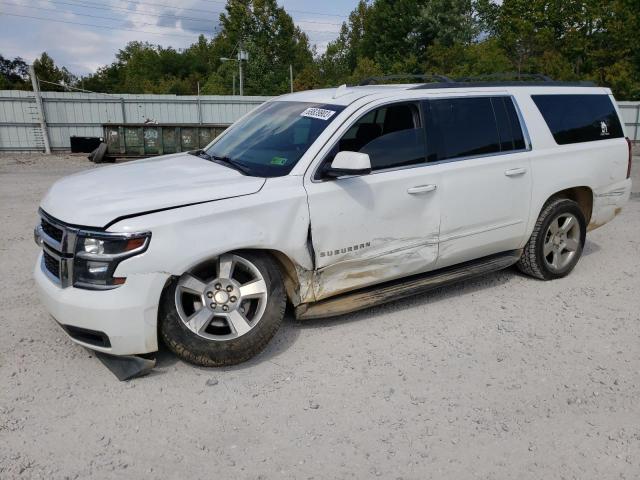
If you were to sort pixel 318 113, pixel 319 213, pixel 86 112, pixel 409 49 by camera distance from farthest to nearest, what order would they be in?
pixel 409 49
pixel 86 112
pixel 318 113
pixel 319 213

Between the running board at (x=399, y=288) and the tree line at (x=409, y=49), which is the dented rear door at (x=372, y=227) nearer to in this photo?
the running board at (x=399, y=288)

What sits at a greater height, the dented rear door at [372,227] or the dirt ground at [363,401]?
the dented rear door at [372,227]

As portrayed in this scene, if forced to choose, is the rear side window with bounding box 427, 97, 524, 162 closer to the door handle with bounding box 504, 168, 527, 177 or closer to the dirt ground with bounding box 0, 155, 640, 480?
the door handle with bounding box 504, 168, 527, 177

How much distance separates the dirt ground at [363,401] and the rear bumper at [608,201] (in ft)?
3.55

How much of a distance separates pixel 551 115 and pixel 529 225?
3.48 feet

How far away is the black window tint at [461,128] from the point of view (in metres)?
4.27

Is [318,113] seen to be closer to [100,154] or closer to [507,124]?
[507,124]

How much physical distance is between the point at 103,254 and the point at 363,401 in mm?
1759

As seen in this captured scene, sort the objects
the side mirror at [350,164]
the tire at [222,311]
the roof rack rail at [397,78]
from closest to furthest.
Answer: the tire at [222,311] < the side mirror at [350,164] < the roof rack rail at [397,78]

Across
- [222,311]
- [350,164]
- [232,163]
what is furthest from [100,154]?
[350,164]

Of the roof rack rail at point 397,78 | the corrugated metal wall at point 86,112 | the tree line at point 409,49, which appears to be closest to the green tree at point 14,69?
the tree line at point 409,49

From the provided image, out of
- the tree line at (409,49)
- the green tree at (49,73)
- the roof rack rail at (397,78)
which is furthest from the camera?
the green tree at (49,73)

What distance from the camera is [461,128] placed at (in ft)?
14.5

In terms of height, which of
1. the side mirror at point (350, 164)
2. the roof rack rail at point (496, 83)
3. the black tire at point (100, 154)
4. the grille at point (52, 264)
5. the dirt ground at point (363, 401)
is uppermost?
the roof rack rail at point (496, 83)
